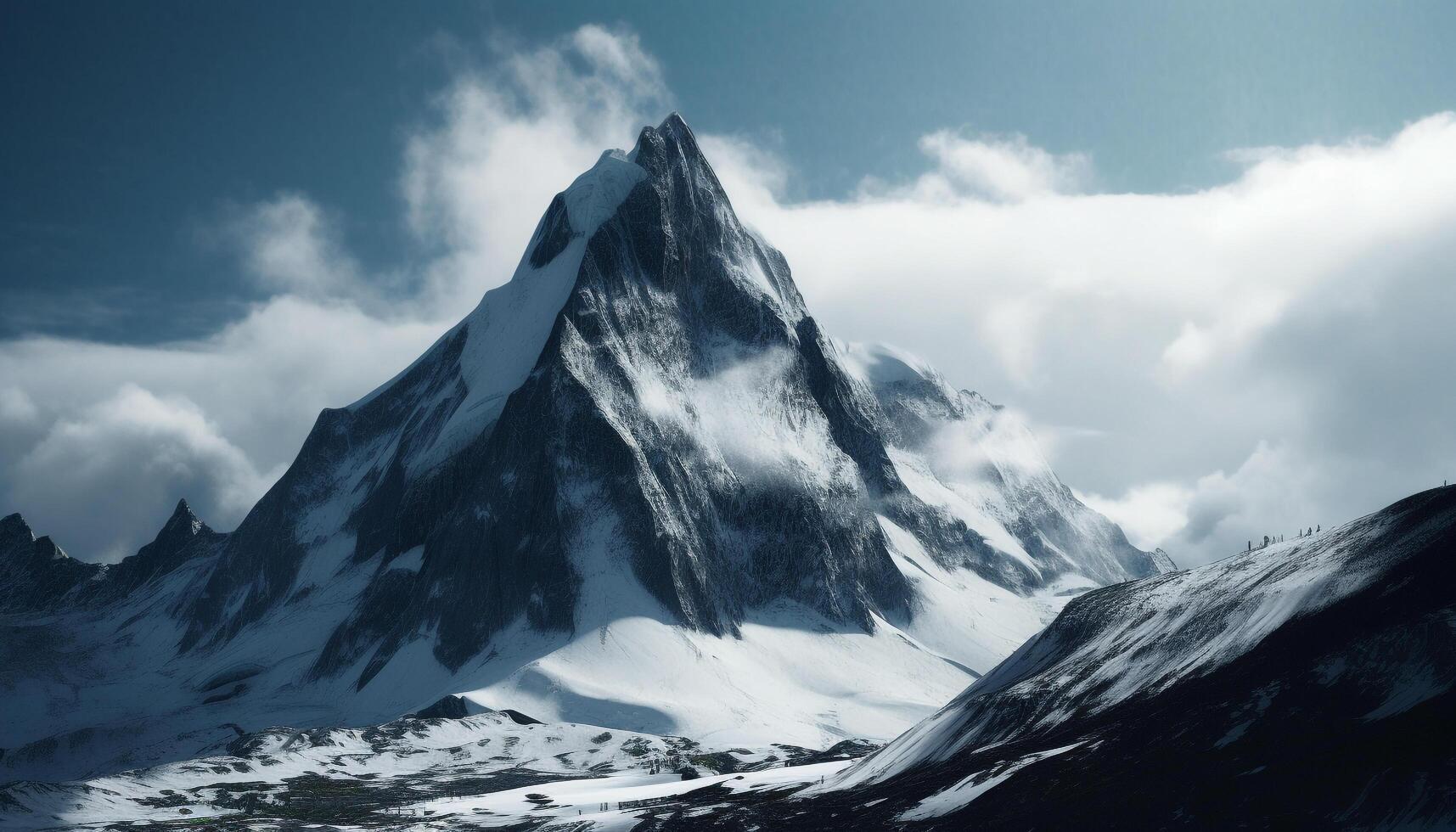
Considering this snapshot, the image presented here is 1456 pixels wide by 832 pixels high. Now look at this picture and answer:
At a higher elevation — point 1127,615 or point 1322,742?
point 1127,615

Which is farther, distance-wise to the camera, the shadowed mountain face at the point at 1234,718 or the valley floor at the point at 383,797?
the valley floor at the point at 383,797

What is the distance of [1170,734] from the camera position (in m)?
79.6

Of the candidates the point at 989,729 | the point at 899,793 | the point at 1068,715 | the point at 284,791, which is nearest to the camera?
the point at 899,793

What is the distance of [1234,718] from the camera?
77.1 m

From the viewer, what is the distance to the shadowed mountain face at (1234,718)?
63.3 metres

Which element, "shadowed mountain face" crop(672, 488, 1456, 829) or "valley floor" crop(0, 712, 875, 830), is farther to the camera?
"valley floor" crop(0, 712, 875, 830)

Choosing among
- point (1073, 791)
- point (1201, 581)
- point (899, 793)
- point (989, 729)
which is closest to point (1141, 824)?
point (1073, 791)

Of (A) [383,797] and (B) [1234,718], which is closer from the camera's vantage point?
(B) [1234,718]

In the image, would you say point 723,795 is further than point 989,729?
Yes

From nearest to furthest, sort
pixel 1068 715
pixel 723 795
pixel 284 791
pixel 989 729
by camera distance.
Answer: pixel 1068 715, pixel 989 729, pixel 723 795, pixel 284 791

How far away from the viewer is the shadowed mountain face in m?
63.3

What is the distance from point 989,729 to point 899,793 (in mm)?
20127

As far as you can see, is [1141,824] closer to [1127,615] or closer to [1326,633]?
[1326,633]

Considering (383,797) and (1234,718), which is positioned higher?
(383,797)
